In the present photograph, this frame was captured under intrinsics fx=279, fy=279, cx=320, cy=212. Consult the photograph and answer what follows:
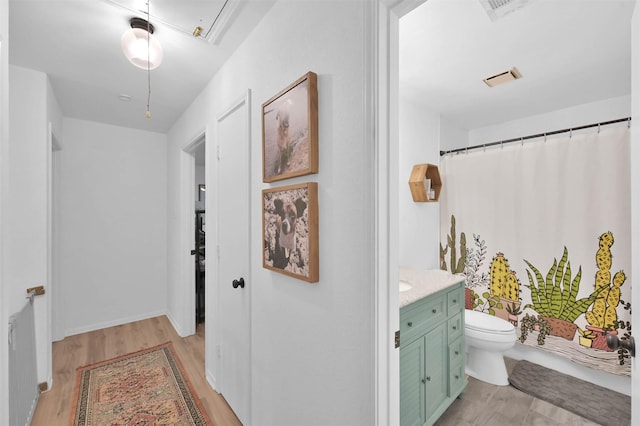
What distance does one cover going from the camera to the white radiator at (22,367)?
1524mm

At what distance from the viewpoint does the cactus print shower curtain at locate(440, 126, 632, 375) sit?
2.06 m

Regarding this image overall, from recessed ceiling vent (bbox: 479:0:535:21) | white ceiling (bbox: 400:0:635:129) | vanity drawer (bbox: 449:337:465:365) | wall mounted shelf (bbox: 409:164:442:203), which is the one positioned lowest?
vanity drawer (bbox: 449:337:465:365)

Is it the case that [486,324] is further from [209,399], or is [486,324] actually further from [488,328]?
[209,399]

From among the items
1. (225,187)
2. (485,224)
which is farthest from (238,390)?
(485,224)

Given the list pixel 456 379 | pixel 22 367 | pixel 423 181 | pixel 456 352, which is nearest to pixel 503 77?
pixel 423 181

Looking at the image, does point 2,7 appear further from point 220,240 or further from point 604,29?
point 604,29

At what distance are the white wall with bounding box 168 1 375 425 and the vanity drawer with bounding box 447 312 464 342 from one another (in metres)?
1.02

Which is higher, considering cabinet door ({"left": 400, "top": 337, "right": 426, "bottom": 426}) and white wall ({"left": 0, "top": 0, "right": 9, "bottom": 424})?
white wall ({"left": 0, "top": 0, "right": 9, "bottom": 424})

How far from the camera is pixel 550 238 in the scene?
2.37 metres

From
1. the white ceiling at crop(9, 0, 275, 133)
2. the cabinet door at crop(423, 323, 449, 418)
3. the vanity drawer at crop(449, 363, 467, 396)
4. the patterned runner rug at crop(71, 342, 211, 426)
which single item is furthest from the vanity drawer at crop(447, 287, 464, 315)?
the white ceiling at crop(9, 0, 275, 133)

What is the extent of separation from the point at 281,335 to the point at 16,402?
1557 millimetres

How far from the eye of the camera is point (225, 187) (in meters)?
2.01

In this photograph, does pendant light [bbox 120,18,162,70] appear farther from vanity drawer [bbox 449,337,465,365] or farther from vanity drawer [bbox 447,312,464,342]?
vanity drawer [bbox 449,337,465,365]

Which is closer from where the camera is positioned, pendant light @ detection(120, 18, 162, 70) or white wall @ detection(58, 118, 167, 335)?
pendant light @ detection(120, 18, 162, 70)
